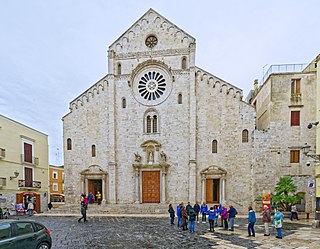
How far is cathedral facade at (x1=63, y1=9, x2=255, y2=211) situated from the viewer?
24.9 metres

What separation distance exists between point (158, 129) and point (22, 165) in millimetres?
14592

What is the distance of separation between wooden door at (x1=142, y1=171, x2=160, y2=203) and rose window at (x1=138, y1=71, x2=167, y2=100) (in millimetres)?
8104

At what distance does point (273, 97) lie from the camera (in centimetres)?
2300

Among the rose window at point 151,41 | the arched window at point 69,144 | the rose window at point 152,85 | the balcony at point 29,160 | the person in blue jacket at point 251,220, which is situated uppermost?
the rose window at point 151,41

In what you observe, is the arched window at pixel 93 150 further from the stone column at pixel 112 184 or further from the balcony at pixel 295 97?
the balcony at pixel 295 97

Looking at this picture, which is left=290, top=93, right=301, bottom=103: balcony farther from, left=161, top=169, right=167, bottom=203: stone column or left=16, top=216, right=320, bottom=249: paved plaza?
left=161, top=169, right=167, bottom=203: stone column

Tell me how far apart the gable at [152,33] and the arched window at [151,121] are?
6840 millimetres

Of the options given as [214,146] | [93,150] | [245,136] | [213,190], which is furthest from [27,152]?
[245,136]

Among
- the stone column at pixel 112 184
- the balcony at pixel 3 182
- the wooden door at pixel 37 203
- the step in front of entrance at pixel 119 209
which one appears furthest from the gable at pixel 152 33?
the wooden door at pixel 37 203

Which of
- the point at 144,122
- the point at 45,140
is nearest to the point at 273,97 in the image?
the point at 144,122

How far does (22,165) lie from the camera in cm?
2623

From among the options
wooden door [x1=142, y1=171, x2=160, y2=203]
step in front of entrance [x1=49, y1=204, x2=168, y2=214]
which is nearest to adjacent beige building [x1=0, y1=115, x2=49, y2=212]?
step in front of entrance [x1=49, y1=204, x2=168, y2=214]

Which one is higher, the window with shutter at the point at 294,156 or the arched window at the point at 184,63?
the arched window at the point at 184,63

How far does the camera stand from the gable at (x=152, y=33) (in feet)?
87.1
